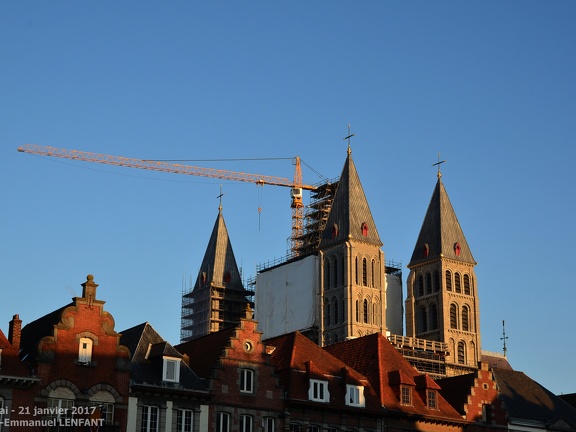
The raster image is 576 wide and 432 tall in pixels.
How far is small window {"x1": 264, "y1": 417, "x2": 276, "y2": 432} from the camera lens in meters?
59.4

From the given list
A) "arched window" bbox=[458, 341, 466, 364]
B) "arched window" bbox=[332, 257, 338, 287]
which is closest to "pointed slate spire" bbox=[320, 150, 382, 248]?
"arched window" bbox=[332, 257, 338, 287]

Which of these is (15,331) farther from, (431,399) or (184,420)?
(431,399)

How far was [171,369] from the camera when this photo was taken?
187 ft

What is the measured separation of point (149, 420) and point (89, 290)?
6762 millimetres

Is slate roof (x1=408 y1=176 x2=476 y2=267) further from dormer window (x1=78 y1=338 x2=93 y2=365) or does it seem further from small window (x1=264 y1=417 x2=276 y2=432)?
dormer window (x1=78 y1=338 x2=93 y2=365)

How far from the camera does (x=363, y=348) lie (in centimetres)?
7050

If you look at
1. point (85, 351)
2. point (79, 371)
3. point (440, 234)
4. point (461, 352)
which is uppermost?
point (440, 234)

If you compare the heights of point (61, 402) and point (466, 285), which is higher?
point (466, 285)

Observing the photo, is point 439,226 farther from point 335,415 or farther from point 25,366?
point 25,366

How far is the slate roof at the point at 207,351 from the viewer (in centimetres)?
6007

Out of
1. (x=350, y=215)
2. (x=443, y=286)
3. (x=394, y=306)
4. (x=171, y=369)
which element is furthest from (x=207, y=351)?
(x=394, y=306)

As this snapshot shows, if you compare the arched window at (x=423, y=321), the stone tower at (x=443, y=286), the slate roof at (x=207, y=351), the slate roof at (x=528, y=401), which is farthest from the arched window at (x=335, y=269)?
the slate roof at (x=207, y=351)

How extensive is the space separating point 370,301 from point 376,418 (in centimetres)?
8297

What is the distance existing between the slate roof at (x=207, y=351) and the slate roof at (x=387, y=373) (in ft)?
31.9
